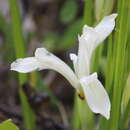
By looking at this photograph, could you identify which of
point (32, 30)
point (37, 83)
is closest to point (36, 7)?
point (32, 30)

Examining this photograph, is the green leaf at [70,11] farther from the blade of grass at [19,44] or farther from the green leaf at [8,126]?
the green leaf at [8,126]

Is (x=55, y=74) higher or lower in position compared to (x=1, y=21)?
lower

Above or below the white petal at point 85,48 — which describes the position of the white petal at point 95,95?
below

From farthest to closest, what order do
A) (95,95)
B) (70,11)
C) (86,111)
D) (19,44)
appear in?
(70,11) < (19,44) < (86,111) < (95,95)

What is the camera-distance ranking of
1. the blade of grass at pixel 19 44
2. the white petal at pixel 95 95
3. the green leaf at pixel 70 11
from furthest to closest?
the green leaf at pixel 70 11 < the blade of grass at pixel 19 44 < the white petal at pixel 95 95

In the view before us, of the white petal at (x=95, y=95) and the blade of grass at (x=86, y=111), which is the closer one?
the white petal at (x=95, y=95)

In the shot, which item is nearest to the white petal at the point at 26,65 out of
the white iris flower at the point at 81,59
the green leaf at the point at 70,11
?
the white iris flower at the point at 81,59

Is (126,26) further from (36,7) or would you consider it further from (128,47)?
(36,7)

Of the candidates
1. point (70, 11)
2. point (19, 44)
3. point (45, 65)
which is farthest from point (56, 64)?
point (70, 11)

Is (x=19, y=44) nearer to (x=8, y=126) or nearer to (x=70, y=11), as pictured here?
(x=8, y=126)
